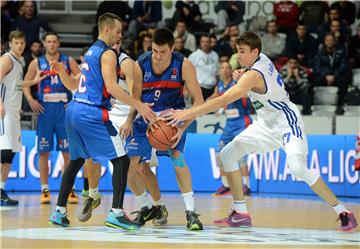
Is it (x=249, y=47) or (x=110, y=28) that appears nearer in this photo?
(x=110, y=28)

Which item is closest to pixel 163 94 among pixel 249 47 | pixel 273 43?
pixel 249 47

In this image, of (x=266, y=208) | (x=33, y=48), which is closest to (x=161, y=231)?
(x=266, y=208)

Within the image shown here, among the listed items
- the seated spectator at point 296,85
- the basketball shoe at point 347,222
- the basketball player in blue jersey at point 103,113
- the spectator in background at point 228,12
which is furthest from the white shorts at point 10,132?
the spectator in background at point 228,12

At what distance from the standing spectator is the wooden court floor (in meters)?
5.44

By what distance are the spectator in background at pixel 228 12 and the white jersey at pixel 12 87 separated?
806cm

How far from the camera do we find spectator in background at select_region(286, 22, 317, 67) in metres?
18.1

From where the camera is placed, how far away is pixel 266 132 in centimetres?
941

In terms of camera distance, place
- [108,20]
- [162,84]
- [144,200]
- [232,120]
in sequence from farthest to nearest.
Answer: [232,120] → [144,200] → [162,84] → [108,20]

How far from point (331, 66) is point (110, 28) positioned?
9.41 meters

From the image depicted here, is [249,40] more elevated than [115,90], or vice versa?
[249,40]

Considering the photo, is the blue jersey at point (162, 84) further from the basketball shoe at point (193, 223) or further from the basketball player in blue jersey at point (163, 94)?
the basketball shoe at point (193, 223)

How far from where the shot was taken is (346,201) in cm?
1320

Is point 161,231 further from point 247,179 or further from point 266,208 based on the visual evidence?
point 247,179

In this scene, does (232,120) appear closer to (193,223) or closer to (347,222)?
(347,222)
